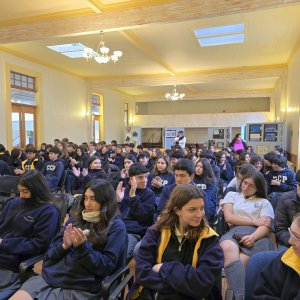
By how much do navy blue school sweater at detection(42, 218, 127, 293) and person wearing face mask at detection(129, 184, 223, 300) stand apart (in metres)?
0.18

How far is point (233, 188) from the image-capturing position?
3033mm

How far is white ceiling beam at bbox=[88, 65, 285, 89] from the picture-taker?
32.2 feet

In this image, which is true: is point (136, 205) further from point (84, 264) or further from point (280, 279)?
point (280, 279)

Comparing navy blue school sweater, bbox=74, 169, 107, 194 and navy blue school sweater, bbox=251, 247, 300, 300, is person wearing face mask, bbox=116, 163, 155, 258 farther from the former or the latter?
→ navy blue school sweater, bbox=74, 169, 107, 194

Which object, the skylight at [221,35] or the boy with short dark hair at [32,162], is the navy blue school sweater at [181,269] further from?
the skylight at [221,35]

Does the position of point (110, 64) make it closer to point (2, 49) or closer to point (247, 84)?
point (2, 49)

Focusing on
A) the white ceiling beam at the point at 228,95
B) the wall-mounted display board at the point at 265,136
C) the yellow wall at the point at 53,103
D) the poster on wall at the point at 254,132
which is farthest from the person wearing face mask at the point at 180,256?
the white ceiling beam at the point at 228,95

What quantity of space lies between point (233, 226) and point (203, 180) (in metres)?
0.92

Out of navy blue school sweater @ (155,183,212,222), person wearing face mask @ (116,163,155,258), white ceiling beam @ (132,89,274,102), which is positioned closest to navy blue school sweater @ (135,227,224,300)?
person wearing face mask @ (116,163,155,258)

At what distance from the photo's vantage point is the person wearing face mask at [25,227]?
197 centimetres

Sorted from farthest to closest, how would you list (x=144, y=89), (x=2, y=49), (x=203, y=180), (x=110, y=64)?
(x=144, y=89), (x=110, y=64), (x=2, y=49), (x=203, y=180)

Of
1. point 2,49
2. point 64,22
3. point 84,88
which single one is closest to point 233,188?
point 64,22

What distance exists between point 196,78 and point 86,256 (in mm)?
9917

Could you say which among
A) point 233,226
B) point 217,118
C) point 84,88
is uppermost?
point 84,88
